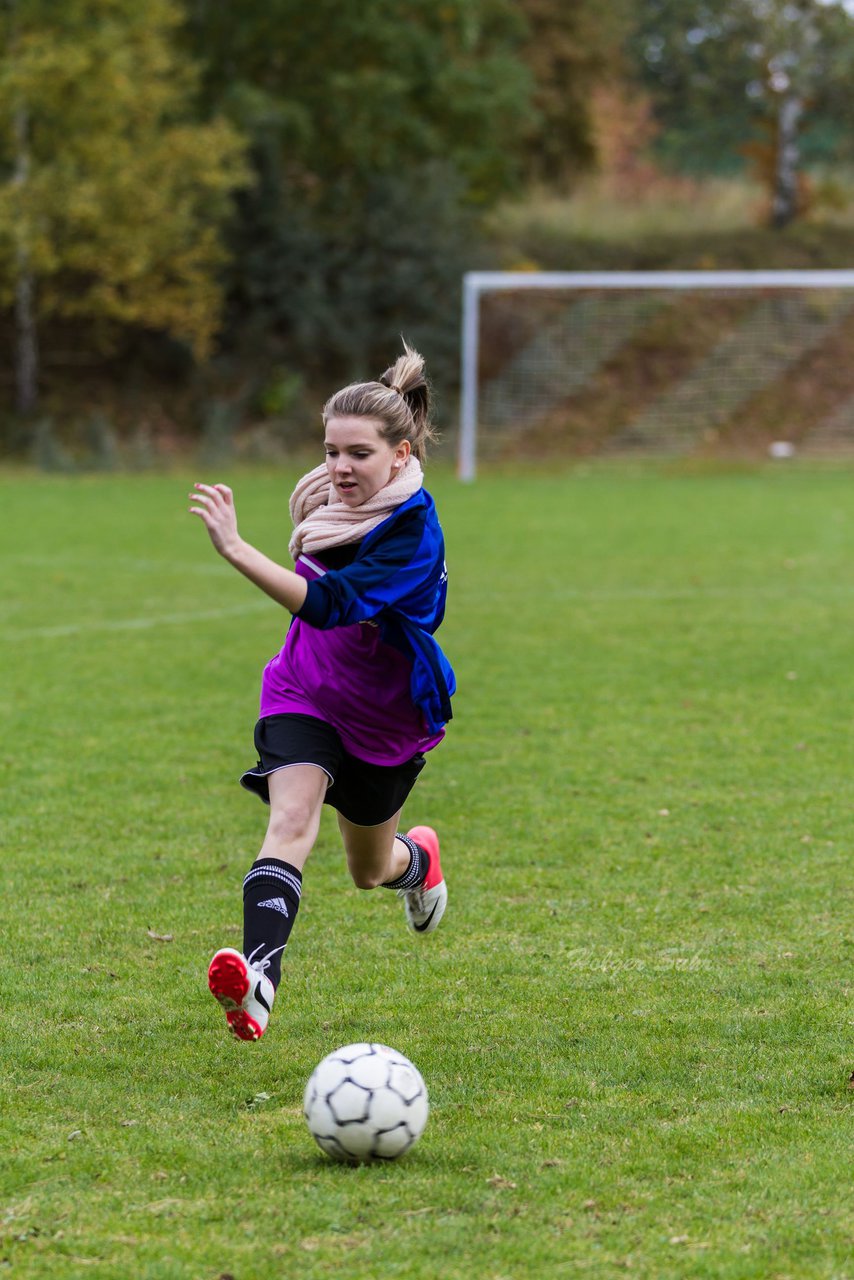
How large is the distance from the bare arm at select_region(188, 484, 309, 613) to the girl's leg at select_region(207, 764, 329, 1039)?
26.8 inches

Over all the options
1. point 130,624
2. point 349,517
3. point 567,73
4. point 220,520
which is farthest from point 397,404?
point 567,73

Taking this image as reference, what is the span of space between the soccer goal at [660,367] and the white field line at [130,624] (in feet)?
59.9

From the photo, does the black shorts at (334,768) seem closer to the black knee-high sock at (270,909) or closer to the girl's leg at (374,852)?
the girl's leg at (374,852)

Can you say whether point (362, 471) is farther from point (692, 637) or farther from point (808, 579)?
point (808, 579)

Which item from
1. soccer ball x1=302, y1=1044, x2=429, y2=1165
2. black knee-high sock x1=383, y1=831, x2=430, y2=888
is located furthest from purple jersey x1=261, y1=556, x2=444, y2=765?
soccer ball x1=302, y1=1044, x2=429, y2=1165

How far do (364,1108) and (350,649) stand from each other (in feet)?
4.90

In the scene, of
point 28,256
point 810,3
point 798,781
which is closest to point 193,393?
point 28,256

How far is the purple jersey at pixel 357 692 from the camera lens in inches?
188

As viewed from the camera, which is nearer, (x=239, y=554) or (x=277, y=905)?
(x=239, y=554)

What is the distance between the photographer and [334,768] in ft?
15.7

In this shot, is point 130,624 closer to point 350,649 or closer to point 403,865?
point 403,865

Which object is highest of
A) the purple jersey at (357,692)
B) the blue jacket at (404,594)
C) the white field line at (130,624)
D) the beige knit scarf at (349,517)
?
the beige knit scarf at (349,517)

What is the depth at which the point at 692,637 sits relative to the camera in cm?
1238

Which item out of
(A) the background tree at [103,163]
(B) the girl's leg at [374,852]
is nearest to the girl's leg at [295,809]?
(B) the girl's leg at [374,852]
